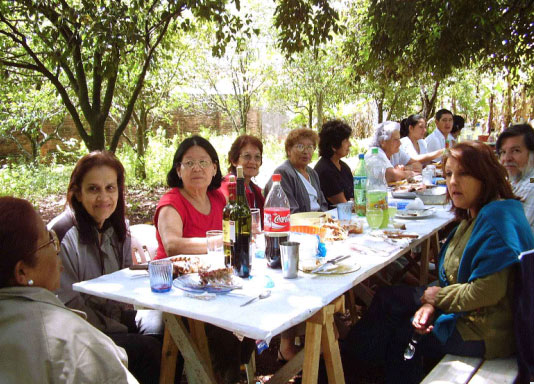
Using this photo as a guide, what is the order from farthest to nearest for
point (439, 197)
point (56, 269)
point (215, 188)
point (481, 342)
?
point (439, 197) < point (215, 188) < point (481, 342) < point (56, 269)

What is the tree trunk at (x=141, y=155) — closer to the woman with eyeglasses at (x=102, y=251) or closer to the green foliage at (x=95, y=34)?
the green foliage at (x=95, y=34)

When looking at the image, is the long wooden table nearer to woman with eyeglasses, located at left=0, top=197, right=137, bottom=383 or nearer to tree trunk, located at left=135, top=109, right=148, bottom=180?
woman with eyeglasses, located at left=0, top=197, right=137, bottom=383

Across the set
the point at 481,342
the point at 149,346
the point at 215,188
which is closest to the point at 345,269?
the point at 481,342

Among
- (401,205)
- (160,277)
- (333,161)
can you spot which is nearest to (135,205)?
(333,161)

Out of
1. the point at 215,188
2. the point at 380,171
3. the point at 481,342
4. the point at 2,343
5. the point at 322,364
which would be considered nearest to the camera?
the point at 2,343

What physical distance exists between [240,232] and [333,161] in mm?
2639

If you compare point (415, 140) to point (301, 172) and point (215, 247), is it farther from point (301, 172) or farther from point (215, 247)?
point (215, 247)

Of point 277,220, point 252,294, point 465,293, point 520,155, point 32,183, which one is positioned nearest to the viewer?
point 252,294

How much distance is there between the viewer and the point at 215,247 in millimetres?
2160

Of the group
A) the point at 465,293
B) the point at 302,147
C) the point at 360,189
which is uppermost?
the point at 302,147

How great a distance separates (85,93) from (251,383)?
4.02 metres

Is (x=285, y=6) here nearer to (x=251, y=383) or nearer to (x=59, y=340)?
(x=251, y=383)

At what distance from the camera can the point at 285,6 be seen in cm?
537

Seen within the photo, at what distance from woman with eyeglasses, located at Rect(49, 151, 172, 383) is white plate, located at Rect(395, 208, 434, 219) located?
6.32 feet
